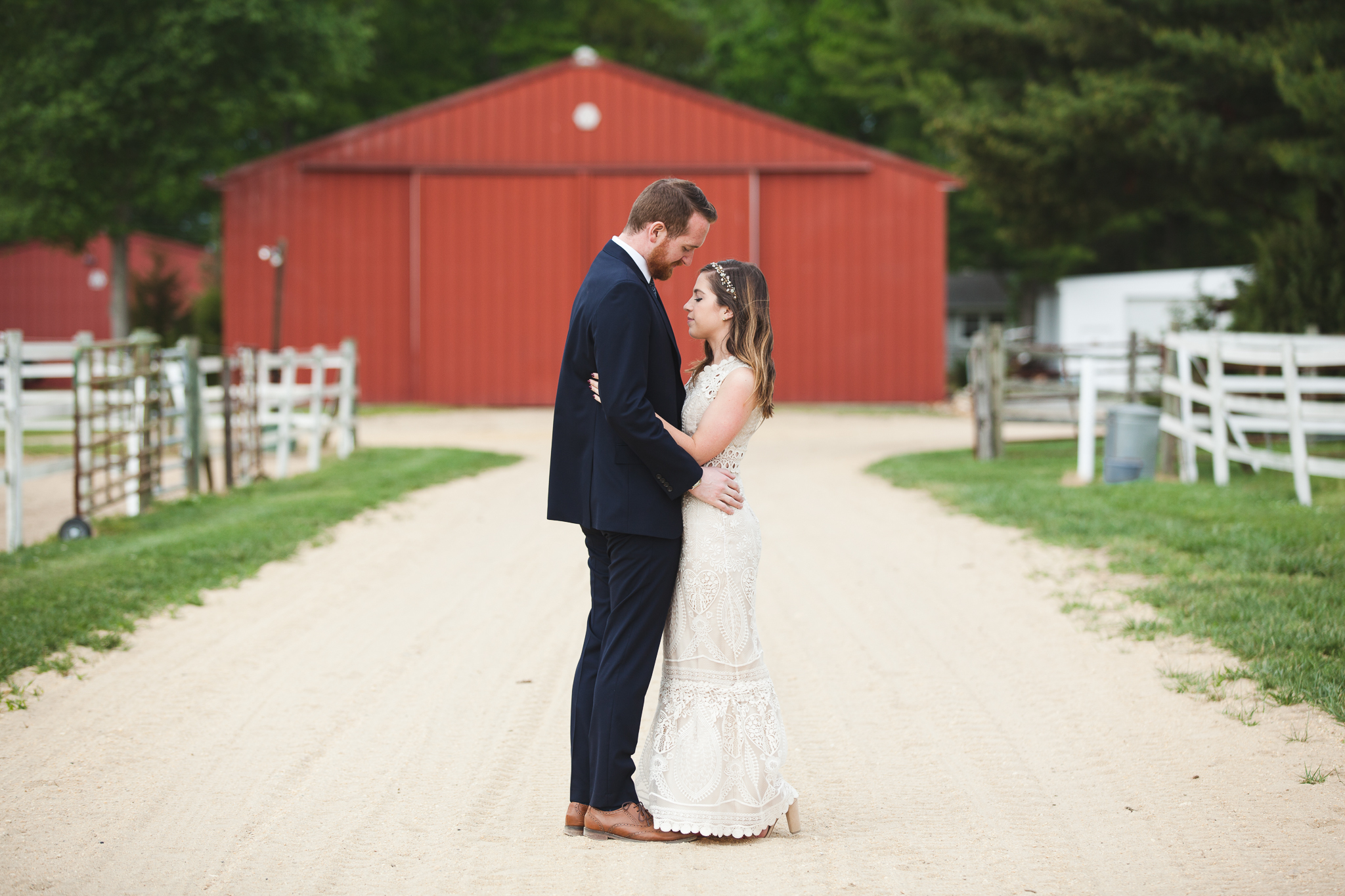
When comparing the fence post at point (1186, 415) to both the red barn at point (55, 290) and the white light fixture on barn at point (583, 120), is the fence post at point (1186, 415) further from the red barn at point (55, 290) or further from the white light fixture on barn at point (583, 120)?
the red barn at point (55, 290)

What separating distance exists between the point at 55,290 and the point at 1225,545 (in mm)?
34670

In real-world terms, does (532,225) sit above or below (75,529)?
above

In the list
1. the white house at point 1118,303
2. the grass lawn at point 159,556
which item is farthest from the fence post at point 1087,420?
the white house at point 1118,303

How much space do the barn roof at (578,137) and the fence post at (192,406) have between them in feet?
42.0

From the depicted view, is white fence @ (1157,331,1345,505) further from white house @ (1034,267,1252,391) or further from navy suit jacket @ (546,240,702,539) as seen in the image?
white house @ (1034,267,1252,391)

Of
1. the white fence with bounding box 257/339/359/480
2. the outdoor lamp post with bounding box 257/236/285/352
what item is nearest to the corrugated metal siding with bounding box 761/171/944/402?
the outdoor lamp post with bounding box 257/236/285/352

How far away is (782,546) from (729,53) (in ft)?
128

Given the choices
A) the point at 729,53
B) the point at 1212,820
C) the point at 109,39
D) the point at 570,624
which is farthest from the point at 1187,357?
the point at 729,53

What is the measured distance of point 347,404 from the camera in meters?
15.3

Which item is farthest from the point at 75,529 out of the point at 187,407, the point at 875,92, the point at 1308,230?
the point at 875,92

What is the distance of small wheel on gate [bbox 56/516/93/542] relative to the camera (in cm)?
912

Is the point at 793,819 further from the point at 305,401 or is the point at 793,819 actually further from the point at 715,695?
the point at 305,401

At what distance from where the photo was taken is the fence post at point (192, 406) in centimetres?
1151

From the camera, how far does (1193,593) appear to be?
21.3ft
